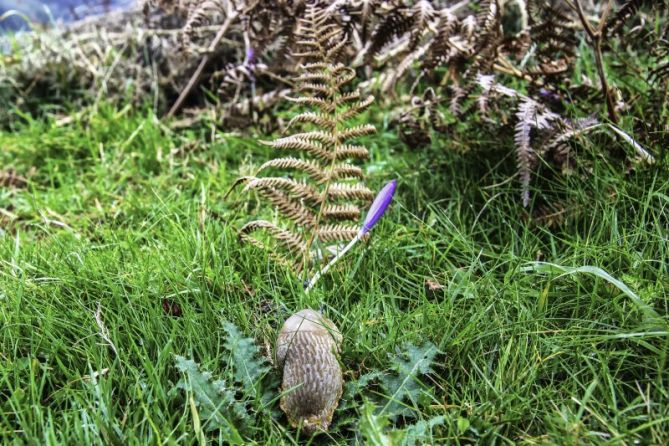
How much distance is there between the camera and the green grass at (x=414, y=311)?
1622mm

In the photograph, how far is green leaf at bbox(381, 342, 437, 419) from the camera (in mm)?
1709

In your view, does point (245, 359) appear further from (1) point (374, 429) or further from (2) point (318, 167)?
(2) point (318, 167)

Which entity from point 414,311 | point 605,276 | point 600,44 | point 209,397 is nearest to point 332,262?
point 414,311

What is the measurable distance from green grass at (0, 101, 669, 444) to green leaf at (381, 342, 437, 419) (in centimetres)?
4

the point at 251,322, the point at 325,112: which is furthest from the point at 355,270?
the point at 325,112

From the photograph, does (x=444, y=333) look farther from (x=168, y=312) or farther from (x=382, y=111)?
(x=382, y=111)

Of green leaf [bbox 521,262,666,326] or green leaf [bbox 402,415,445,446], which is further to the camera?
green leaf [bbox 521,262,666,326]

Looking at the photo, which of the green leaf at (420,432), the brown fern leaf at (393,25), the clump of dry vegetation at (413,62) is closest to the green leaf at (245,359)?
the green leaf at (420,432)

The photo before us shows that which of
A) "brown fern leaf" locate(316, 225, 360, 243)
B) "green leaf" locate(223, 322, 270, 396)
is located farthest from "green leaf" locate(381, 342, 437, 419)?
"brown fern leaf" locate(316, 225, 360, 243)

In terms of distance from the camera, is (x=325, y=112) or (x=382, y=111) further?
(x=382, y=111)

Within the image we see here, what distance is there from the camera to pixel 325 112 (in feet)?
7.78

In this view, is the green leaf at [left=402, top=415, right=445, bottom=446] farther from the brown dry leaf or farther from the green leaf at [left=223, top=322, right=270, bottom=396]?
the brown dry leaf

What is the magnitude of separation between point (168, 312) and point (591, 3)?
3341 mm

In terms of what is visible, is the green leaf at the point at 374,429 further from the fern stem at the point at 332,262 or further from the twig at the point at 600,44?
the twig at the point at 600,44
